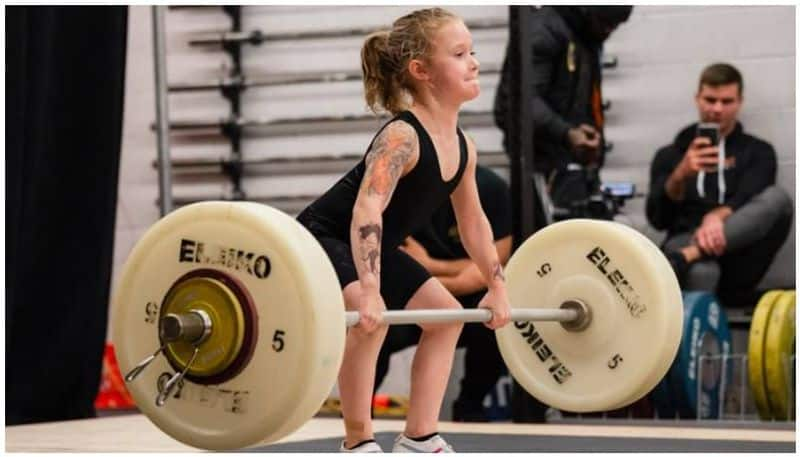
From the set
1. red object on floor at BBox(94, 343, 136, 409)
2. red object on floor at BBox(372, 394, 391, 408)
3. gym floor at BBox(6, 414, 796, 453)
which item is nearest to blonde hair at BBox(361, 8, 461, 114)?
gym floor at BBox(6, 414, 796, 453)

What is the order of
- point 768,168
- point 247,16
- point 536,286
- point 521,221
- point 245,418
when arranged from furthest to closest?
1. point 247,16
2. point 768,168
3. point 521,221
4. point 536,286
5. point 245,418

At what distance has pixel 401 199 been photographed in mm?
2494

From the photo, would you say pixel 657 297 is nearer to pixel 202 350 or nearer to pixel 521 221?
pixel 202 350

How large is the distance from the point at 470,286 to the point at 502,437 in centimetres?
67

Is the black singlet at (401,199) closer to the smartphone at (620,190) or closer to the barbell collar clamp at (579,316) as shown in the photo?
the barbell collar clamp at (579,316)

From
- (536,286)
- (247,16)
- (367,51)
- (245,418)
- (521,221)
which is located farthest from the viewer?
(247,16)

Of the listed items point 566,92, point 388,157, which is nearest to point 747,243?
point 566,92

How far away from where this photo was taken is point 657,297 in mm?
2695

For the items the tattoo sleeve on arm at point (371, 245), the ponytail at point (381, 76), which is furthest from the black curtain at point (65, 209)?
the tattoo sleeve on arm at point (371, 245)

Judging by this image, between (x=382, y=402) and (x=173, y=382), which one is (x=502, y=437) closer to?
(x=173, y=382)

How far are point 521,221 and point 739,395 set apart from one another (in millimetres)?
858

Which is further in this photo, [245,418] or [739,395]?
[739,395]

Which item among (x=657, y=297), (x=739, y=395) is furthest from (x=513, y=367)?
(x=739, y=395)

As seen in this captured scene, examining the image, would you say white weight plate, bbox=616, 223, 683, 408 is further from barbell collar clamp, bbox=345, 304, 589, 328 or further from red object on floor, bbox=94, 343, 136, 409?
red object on floor, bbox=94, 343, 136, 409
